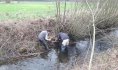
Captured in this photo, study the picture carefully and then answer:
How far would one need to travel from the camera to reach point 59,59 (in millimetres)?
17828

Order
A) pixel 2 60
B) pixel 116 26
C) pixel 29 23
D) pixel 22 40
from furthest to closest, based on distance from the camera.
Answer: pixel 116 26, pixel 29 23, pixel 22 40, pixel 2 60

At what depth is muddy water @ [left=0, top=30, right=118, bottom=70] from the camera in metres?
16.1

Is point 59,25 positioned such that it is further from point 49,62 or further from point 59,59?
point 49,62

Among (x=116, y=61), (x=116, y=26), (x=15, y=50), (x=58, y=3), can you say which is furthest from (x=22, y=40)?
(x=116, y=26)

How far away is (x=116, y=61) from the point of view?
13602 mm

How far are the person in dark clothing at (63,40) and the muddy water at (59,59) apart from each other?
504 mm

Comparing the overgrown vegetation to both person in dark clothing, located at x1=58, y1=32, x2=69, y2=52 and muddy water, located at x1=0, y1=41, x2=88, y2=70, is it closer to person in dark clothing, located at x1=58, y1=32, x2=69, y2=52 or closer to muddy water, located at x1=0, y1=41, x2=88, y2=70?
muddy water, located at x1=0, y1=41, x2=88, y2=70

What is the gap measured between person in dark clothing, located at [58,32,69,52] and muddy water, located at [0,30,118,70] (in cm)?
50

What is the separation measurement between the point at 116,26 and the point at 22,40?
906 centimetres

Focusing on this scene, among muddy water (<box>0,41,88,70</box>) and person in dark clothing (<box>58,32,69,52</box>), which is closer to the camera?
muddy water (<box>0,41,88,70</box>)

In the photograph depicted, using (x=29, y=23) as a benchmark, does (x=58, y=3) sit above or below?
above

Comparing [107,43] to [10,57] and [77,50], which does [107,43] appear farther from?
[10,57]

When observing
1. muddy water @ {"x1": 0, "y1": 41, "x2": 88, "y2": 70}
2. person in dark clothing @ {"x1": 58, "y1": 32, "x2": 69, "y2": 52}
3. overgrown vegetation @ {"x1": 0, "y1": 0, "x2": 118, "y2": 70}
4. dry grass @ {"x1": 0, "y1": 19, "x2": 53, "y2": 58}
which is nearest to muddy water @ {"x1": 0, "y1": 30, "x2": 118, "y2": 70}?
muddy water @ {"x1": 0, "y1": 41, "x2": 88, "y2": 70}

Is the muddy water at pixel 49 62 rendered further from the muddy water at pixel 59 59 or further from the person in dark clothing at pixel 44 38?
the person in dark clothing at pixel 44 38
